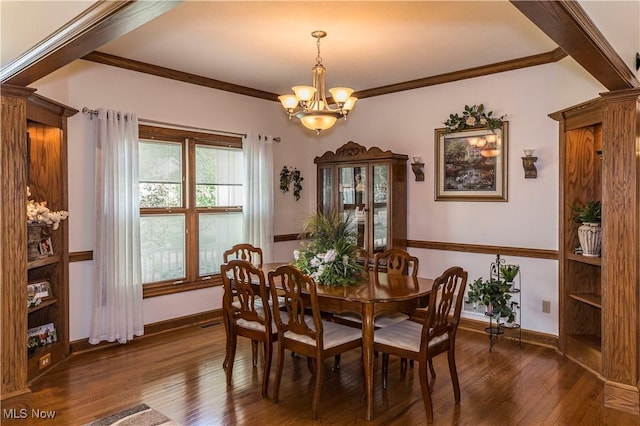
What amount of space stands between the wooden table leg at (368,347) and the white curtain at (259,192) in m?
2.74

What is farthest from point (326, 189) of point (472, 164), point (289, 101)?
point (289, 101)

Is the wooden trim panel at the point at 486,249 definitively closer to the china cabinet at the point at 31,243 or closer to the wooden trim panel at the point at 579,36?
the wooden trim panel at the point at 579,36

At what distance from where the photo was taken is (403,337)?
306cm

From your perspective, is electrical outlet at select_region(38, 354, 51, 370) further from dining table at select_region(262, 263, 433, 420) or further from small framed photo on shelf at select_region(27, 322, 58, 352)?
dining table at select_region(262, 263, 433, 420)

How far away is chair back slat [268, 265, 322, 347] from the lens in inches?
113

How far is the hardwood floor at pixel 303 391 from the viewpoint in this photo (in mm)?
2918

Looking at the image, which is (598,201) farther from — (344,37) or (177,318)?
(177,318)

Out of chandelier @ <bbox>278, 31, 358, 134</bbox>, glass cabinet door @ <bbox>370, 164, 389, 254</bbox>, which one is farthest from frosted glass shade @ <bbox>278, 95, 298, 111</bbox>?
glass cabinet door @ <bbox>370, 164, 389, 254</bbox>

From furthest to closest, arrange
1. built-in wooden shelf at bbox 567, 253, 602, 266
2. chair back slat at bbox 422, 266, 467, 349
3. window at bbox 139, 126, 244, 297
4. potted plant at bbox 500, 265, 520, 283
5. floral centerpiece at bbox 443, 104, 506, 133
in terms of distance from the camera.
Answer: window at bbox 139, 126, 244, 297, floral centerpiece at bbox 443, 104, 506, 133, potted plant at bbox 500, 265, 520, 283, built-in wooden shelf at bbox 567, 253, 602, 266, chair back slat at bbox 422, 266, 467, 349

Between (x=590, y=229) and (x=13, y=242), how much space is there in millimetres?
4298

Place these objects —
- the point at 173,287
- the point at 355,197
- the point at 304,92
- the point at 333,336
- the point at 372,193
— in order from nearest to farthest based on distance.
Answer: the point at 333,336
the point at 304,92
the point at 173,287
the point at 372,193
the point at 355,197

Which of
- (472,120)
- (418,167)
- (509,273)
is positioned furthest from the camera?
(418,167)

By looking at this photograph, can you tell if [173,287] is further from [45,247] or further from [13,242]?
[13,242]

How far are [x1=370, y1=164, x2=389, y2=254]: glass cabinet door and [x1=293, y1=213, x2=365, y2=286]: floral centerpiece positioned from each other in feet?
5.40
